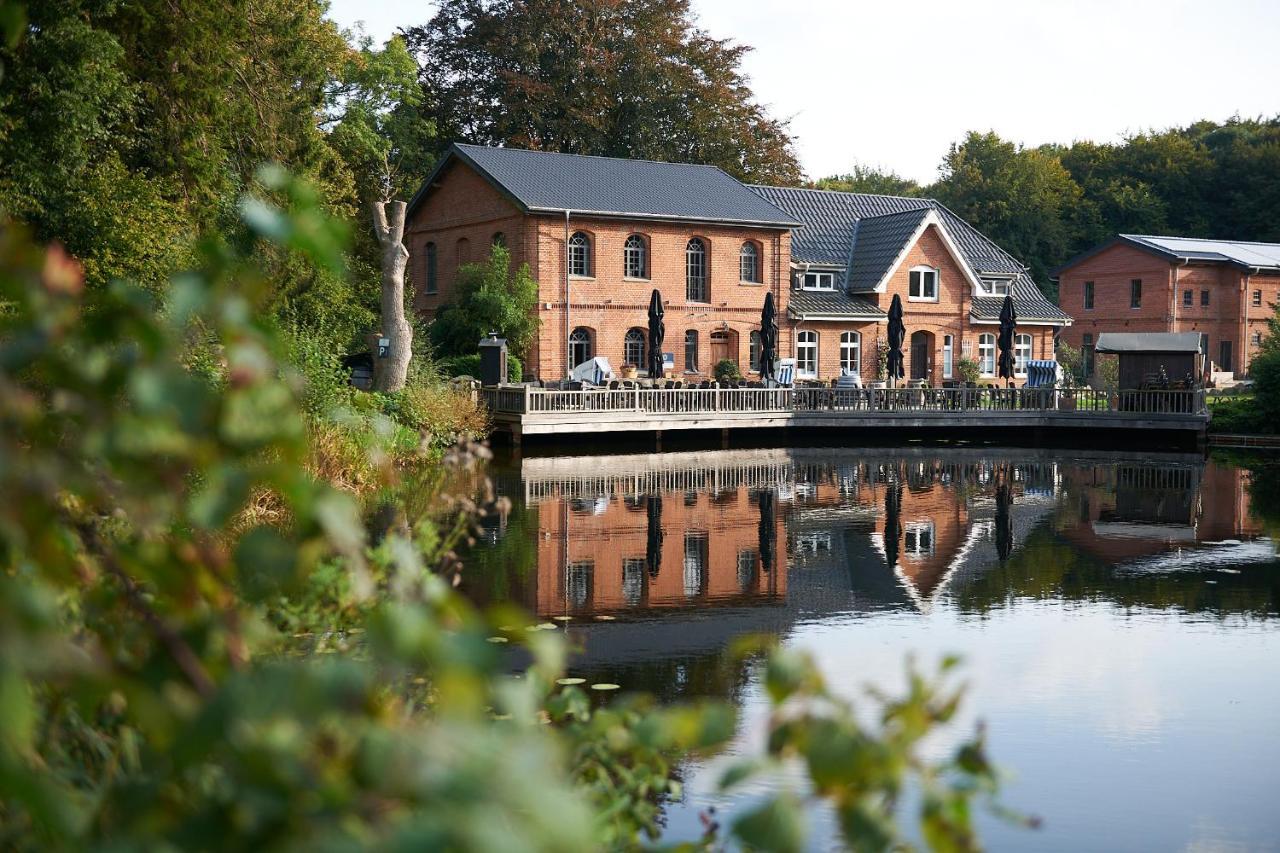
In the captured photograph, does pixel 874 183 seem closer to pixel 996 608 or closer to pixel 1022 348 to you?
pixel 1022 348

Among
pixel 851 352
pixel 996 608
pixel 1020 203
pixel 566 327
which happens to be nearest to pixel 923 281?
pixel 851 352

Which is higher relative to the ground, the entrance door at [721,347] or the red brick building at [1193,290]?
the red brick building at [1193,290]

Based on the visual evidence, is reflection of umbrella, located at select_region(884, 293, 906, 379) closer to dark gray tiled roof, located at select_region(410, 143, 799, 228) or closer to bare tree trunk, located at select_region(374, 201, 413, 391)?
dark gray tiled roof, located at select_region(410, 143, 799, 228)

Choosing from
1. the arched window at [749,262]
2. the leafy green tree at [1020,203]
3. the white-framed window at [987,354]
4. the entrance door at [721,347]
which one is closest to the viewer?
the entrance door at [721,347]

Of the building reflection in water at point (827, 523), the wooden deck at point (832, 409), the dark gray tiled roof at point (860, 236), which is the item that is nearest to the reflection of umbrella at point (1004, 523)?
the building reflection in water at point (827, 523)

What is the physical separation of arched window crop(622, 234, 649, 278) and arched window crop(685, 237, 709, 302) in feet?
5.61

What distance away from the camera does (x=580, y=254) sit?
3866 centimetres

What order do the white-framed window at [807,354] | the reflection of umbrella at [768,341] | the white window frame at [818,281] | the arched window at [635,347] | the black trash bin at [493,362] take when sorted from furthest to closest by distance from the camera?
the white window frame at [818,281] → the white-framed window at [807,354] → the arched window at [635,347] → the reflection of umbrella at [768,341] → the black trash bin at [493,362]

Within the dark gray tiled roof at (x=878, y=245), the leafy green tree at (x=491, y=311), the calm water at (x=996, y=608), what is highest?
the dark gray tiled roof at (x=878, y=245)

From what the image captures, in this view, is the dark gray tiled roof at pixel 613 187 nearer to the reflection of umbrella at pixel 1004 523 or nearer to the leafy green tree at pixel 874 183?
the reflection of umbrella at pixel 1004 523

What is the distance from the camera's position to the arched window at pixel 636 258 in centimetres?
3947

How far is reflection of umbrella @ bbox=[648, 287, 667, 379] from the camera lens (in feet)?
115

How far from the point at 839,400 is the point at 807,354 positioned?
29.0 ft

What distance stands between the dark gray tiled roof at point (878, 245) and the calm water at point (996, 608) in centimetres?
2094
